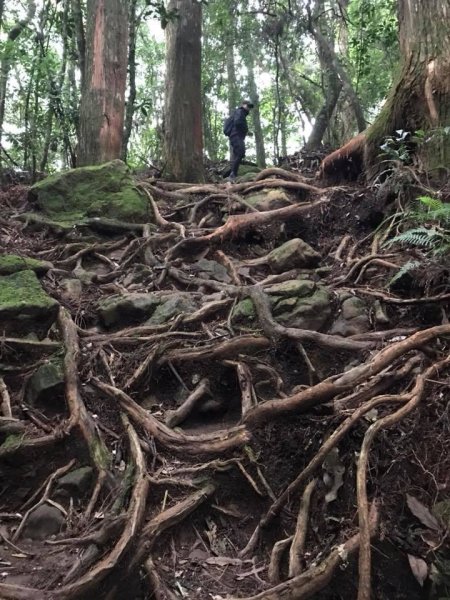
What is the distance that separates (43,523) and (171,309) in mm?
A: 2032

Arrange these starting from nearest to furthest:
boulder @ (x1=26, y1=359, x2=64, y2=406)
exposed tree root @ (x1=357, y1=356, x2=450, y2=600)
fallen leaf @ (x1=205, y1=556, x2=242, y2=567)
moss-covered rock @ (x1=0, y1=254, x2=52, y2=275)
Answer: exposed tree root @ (x1=357, y1=356, x2=450, y2=600) < fallen leaf @ (x1=205, y1=556, x2=242, y2=567) < boulder @ (x1=26, y1=359, x2=64, y2=406) < moss-covered rock @ (x1=0, y1=254, x2=52, y2=275)

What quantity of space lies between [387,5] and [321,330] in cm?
1021

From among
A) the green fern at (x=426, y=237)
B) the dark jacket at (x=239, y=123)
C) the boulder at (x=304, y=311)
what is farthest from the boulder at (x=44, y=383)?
the dark jacket at (x=239, y=123)

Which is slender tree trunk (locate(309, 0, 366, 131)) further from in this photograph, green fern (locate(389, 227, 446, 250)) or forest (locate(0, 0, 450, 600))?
green fern (locate(389, 227, 446, 250))

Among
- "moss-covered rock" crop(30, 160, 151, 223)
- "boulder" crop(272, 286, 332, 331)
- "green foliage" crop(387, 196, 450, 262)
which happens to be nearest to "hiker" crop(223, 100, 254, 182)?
"moss-covered rock" crop(30, 160, 151, 223)

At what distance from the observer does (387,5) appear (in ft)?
38.8

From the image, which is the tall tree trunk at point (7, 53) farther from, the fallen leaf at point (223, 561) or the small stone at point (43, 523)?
the fallen leaf at point (223, 561)

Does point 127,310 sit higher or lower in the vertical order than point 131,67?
lower

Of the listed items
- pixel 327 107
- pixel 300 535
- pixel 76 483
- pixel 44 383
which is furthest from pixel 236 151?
pixel 300 535

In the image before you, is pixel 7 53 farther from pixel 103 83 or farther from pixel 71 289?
pixel 71 289

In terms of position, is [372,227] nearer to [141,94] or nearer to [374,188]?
[374,188]

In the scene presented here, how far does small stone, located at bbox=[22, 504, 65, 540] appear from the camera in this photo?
321 cm

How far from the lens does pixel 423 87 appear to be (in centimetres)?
595

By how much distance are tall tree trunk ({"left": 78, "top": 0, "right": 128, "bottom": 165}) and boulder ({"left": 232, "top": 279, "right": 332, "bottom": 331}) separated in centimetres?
451
